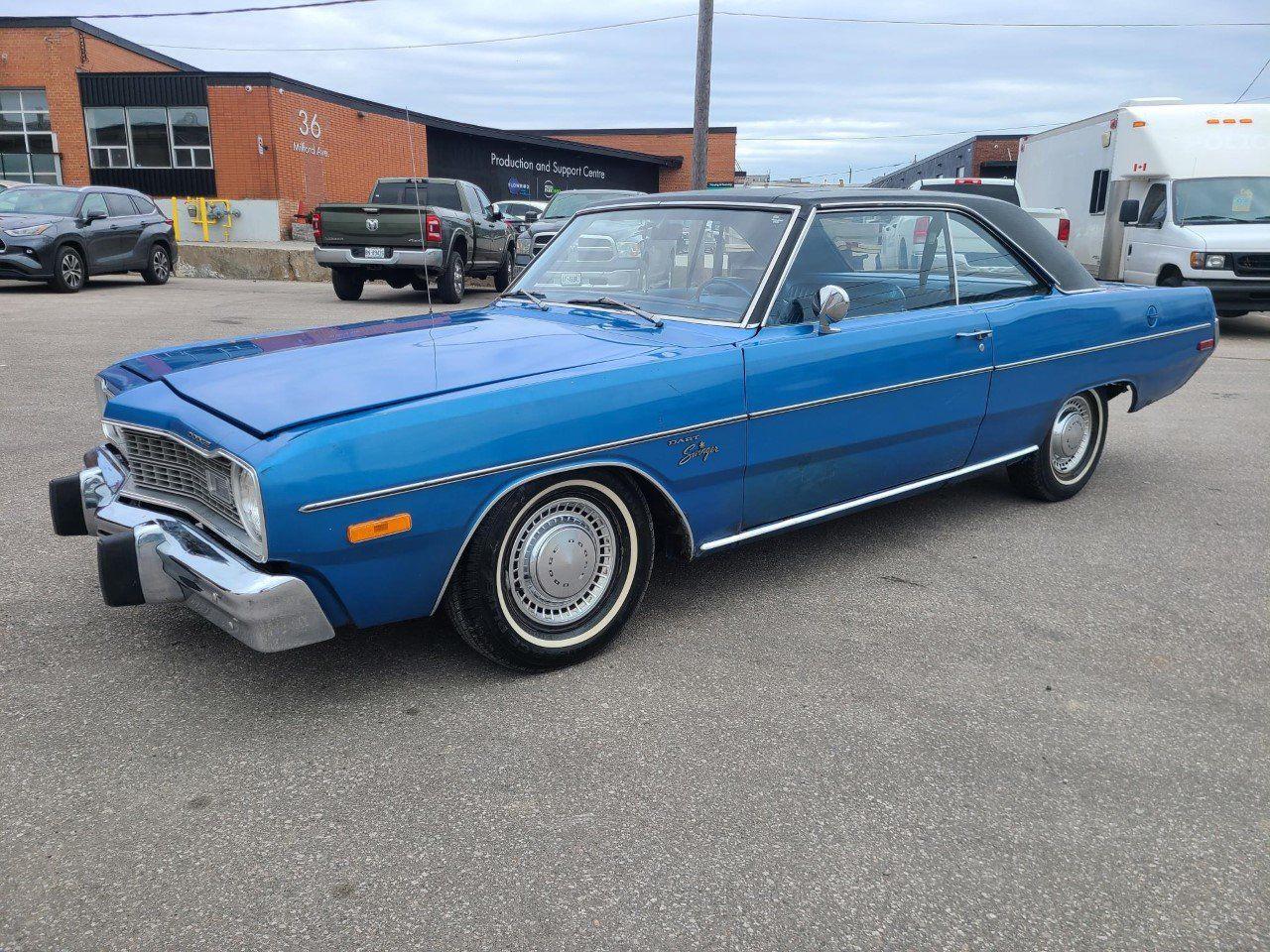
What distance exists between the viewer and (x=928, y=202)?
4.43m

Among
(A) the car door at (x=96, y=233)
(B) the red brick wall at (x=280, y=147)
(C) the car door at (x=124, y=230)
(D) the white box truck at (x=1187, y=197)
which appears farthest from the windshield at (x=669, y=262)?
(B) the red brick wall at (x=280, y=147)

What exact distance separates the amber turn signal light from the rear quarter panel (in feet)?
8.94

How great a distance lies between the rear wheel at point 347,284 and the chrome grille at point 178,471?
1184 cm

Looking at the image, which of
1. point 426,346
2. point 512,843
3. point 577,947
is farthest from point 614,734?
point 426,346

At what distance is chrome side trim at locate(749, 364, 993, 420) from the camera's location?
11.6 feet

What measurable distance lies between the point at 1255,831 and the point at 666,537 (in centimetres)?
188

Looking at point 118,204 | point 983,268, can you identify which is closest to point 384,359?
point 983,268

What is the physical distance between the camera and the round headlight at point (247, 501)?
8.77 ft

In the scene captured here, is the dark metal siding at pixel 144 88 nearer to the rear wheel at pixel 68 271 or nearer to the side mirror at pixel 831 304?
the rear wheel at pixel 68 271

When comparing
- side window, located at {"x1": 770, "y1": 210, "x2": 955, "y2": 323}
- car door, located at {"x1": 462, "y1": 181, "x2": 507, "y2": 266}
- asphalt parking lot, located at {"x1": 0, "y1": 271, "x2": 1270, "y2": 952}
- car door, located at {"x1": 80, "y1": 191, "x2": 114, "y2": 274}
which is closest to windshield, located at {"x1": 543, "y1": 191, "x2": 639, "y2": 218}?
car door, located at {"x1": 462, "y1": 181, "x2": 507, "y2": 266}

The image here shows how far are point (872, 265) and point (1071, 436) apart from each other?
5.40 feet

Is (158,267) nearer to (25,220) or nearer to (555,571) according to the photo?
(25,220)

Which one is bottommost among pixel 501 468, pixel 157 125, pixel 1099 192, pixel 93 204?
pixel 501 468

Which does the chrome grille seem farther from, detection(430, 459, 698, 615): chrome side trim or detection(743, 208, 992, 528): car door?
detection(743, 208, 992, 528): car door
